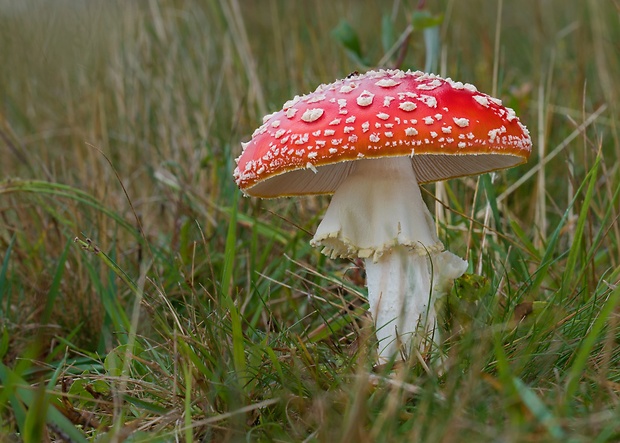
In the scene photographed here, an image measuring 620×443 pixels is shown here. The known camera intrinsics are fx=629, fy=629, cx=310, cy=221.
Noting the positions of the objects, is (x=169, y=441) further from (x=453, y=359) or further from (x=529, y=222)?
(x=529, y=222)

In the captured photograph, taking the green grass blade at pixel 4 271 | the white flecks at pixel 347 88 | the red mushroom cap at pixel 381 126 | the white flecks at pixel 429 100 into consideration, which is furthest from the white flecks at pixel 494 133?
the green grass blade at pixel 4 271

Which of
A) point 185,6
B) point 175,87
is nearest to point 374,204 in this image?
point 175,87

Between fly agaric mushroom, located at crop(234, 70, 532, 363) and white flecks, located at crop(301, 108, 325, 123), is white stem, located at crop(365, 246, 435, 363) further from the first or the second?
white flecks, located at crop(301, 108, 325, 123)

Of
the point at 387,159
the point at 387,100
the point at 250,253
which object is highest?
the point at 387,100

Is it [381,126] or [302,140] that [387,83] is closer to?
[381,126]

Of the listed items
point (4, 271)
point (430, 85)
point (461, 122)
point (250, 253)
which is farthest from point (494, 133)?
point (4, 271)

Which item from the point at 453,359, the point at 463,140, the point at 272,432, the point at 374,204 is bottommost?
the point at 272,432
